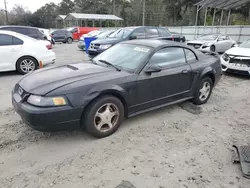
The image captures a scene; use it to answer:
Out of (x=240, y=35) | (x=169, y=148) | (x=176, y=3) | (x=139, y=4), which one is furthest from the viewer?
(x=139, y=4)

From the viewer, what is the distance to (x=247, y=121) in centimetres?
417

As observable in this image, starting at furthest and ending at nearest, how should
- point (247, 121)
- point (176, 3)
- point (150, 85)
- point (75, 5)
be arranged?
point (75, 5) → point (176, 3) → point (247, 121) → point (150, 85)

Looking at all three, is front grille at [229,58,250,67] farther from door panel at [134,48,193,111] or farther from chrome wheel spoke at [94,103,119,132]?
chrome wheel spoke at [94,103,119,132]

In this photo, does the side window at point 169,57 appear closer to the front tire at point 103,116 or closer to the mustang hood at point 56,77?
the mustang hood at point 56,77

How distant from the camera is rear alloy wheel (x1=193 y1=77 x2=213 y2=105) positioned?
4.77 metres

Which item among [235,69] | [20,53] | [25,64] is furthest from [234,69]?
[20,53]

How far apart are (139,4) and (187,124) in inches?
2005

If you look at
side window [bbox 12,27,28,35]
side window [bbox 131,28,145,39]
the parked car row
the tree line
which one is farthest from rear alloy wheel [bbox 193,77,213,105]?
the tree line

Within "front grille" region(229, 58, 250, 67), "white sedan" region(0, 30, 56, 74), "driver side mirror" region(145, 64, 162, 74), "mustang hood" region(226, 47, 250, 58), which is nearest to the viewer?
"driver side mirror" region(145, 64, 162, 74)

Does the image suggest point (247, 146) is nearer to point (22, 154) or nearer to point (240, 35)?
point (22, 154)

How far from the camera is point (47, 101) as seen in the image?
287 cm

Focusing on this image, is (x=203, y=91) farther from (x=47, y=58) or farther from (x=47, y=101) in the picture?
(x=47, y=58)

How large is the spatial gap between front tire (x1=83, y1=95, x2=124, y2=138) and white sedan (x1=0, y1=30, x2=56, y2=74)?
16.2 ft

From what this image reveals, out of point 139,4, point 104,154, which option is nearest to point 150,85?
point 104,154
